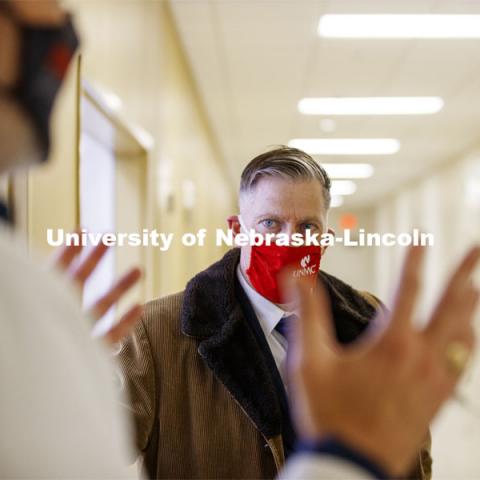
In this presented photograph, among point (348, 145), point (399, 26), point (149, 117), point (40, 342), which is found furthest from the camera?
point (348, 145)

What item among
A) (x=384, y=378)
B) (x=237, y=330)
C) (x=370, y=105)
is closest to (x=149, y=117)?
(x=237, y=330)

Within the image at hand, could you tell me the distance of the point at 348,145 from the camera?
7.81 m

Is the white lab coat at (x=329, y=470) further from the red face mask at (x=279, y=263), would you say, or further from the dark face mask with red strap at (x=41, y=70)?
the red face mask at (x=279, y=263)

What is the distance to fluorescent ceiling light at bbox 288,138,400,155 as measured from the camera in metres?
7.60

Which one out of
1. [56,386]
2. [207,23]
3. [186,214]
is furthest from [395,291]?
[186,214]

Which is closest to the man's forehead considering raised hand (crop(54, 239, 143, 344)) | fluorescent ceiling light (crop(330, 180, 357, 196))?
raised hand (crop(54, 239, 143, 344))

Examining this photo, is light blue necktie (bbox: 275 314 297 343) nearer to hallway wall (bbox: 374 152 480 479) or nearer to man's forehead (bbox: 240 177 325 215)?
man's forehead (bbox: 240 177 325 215)

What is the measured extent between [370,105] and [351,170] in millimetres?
3906

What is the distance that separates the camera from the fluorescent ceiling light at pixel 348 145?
7.60 metres

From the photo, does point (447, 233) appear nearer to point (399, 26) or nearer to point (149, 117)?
point (399, 26)

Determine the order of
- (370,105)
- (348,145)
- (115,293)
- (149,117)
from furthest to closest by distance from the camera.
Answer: (348,145), (370,105), (149,117), (115,293)

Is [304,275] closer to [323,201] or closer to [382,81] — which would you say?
[323,201]

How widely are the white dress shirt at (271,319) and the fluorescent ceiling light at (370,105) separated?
4572 mm

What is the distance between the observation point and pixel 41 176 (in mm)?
1711
